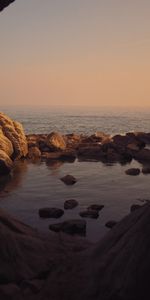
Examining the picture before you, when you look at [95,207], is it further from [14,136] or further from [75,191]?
[14,136]

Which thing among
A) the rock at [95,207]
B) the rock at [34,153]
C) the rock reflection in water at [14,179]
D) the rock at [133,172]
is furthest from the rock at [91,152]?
the rock at [95,207]

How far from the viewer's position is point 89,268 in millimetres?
10453

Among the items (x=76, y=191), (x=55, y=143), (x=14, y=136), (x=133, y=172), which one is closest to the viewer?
(x=76, y=191)

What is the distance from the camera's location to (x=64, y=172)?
125ft

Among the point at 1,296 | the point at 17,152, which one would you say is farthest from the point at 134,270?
the point at 17,152

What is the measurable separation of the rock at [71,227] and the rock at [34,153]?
26198 millimetres

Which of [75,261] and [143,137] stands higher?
[75,261]

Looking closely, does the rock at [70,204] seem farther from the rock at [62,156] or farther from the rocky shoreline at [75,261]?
the rock at [62,156]

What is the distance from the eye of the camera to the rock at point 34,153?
156 ft

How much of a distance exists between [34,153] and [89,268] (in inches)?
1512

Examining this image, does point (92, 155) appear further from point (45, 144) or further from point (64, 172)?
point (64, 172)

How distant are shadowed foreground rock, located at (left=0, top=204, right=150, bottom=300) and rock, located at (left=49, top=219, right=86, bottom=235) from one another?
4.85 meters

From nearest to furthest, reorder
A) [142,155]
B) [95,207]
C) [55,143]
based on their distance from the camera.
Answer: [95,207]
[142,155]
[55,143]

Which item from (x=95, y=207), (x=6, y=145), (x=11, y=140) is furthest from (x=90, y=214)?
(x=11, y=140)
